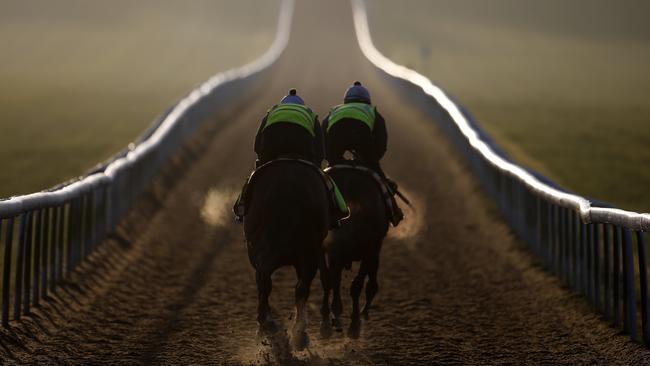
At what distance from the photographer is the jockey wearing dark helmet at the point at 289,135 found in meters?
9.92

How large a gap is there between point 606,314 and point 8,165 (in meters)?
17.7

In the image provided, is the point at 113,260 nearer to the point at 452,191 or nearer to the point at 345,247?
the point at 345,247

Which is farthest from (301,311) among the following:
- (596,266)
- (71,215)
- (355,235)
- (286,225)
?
(71,215)

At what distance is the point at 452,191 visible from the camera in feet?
65.6

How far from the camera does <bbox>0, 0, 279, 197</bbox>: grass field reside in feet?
93.6

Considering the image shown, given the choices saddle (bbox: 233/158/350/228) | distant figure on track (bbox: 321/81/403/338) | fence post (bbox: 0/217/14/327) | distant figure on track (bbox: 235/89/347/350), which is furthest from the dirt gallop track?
saddle (bbox: 233/158/350/228)

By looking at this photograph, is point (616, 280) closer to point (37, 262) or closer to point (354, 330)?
point (354, 330)

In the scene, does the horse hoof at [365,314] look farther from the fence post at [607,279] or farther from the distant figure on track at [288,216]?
the fence post at [607,279]

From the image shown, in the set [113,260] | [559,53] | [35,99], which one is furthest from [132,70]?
[113,260]

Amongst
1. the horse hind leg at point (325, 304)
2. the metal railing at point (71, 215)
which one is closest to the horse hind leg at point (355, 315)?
the horse hind leg at point (325, 304)

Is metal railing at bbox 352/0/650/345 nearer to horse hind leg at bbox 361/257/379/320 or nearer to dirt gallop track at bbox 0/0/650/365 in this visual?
dirt gallop track at bbox 0/0/650/365

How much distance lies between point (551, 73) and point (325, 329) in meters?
58.2

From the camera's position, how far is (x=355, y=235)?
34.2 ft

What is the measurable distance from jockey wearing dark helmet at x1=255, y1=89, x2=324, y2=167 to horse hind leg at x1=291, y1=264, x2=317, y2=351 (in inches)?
42.8
